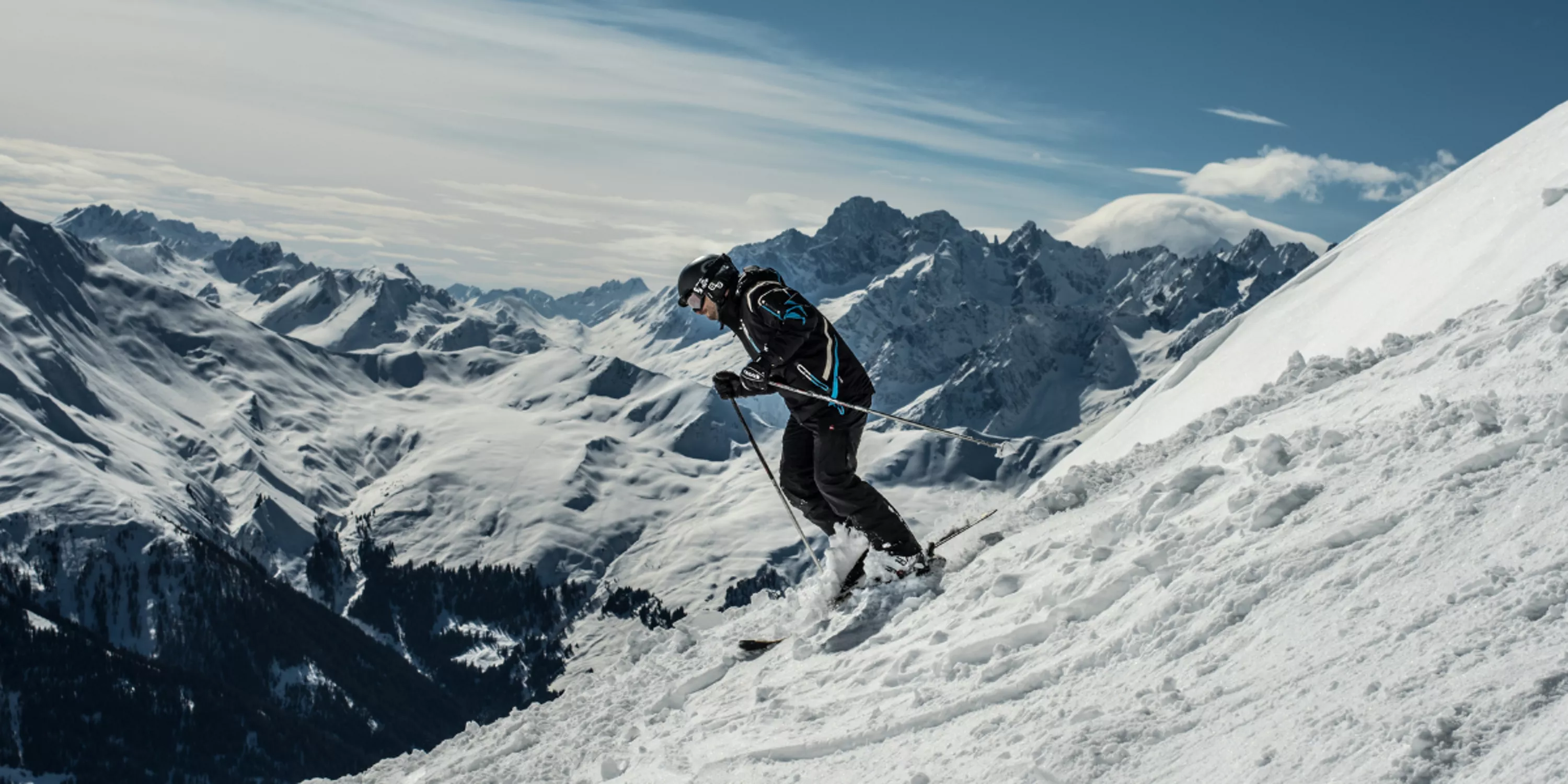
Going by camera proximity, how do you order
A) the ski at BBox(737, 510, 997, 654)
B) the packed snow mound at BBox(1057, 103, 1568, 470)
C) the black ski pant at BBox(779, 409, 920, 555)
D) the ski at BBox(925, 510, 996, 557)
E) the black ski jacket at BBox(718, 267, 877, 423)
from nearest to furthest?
the black ski jacket at BBox(718, 267, 877, 423) → the black ski pant at BBox(779, 409, 920, 555) → the ski at BBox(737, 510, 997, 654) → the packed snow mound at BBox(1057, 103, 1568, 470) → the ski at BBox(925, 510, 996, 557)

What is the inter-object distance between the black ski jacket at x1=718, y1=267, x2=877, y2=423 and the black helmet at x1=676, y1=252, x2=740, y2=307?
18cm

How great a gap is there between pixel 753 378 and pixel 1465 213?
1132cm

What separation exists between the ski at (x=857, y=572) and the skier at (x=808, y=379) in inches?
9.6

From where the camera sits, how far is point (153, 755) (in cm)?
18975

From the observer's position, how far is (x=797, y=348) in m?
12.2

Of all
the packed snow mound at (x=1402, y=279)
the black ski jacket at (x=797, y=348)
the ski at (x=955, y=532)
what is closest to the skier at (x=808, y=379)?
the black ski jacket at (x=797, y=348)

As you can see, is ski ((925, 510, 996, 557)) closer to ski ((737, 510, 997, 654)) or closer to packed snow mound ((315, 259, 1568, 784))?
ski ((737, 510, 997, 654))

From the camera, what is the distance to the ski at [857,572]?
42.2ft

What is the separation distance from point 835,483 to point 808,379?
1.23 metres

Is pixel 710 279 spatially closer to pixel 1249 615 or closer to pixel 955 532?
pixel 955 532

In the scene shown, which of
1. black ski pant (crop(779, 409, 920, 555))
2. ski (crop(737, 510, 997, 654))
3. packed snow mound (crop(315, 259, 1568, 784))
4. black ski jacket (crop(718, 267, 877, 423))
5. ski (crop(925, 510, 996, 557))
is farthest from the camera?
ski (crop(925, 510, 996, 557))

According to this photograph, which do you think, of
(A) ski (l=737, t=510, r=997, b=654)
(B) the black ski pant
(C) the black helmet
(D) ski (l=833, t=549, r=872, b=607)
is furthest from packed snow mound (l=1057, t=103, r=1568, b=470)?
(C) the black helmet

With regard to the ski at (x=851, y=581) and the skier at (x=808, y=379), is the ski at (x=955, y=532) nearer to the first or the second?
the skier at (x=808, y=379)

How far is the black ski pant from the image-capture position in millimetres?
12375
